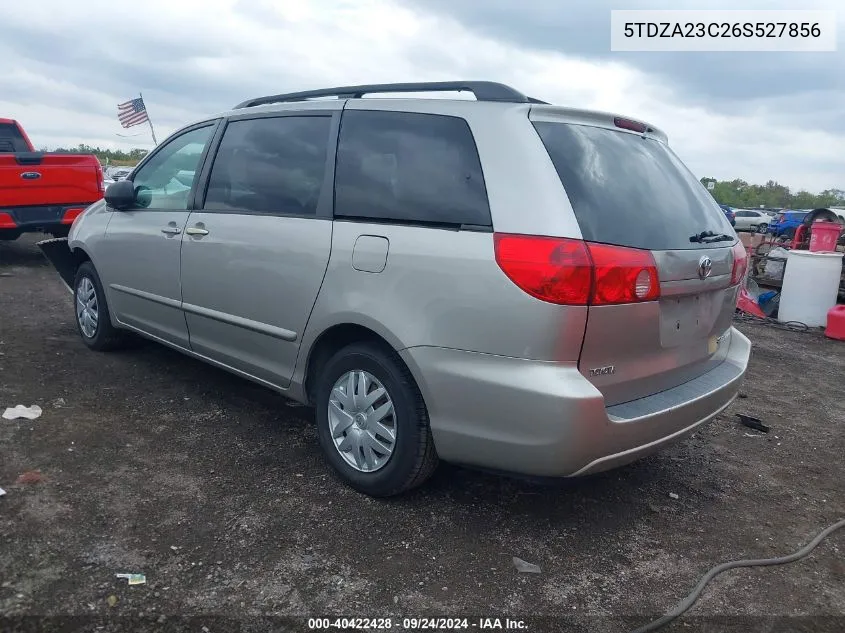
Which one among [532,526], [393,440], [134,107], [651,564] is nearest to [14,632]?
[393,440]

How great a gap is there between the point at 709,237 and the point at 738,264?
12.5 inches

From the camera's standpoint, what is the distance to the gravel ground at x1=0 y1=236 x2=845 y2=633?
8.18 ft

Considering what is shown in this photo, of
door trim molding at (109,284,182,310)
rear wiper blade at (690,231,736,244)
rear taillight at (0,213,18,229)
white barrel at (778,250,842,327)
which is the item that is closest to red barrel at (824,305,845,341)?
white barrel at (778,250,842,327)

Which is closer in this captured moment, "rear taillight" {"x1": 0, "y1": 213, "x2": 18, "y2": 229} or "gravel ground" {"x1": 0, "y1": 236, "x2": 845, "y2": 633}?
"gravel ground" {"x1": 0, "y1": 236, "x2": 845, "y2": 633}

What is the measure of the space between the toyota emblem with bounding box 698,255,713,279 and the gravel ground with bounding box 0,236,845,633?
3.40 ft

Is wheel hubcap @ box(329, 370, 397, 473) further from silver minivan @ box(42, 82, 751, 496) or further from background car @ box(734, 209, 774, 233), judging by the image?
background car @ box(734, 209, 774, 233)

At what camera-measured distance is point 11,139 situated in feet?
37.4

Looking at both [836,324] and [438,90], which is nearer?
[438,90]

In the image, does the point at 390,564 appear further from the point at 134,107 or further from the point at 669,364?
the point at 134,107

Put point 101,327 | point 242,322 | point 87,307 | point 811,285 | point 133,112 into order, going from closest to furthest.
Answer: point 242,322
point 101,327
point 87,307
point 811,285
point 133,112

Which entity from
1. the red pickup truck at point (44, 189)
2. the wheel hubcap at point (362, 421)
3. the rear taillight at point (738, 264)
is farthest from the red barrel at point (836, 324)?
the red pickup truck at point (44, 189)

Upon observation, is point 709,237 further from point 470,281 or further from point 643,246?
point 470,281

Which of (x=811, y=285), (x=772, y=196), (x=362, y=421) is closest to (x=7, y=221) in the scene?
(x=362, y=421)

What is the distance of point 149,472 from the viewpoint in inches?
134
